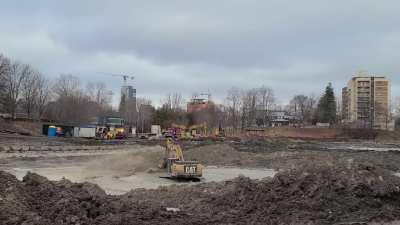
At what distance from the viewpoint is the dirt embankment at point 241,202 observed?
1105 centimetres

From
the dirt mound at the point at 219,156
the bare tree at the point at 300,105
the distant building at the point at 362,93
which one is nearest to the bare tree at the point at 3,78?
the dirt mound at the point at 219,156

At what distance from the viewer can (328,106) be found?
451ft

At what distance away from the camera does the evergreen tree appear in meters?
137

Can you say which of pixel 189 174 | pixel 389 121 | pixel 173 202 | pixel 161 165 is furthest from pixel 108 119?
pixel 389 121

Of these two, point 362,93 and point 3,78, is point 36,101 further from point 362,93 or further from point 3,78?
point 362,93

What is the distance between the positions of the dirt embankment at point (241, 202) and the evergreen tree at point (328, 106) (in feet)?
407

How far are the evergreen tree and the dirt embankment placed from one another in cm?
12415

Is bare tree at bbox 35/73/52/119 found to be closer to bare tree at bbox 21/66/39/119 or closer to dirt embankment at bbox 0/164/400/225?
bare tree at bbox 21/66/39/119

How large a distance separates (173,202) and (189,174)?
→ 1198 cm

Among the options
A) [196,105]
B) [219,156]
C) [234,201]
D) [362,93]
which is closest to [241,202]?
[234,201]

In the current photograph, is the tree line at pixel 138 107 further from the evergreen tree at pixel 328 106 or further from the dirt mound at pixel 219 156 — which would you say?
the dirt mound at pixel 219 156

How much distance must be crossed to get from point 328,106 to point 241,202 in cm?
12764

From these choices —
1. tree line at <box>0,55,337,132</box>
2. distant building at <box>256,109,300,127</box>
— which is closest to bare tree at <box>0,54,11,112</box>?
tree line at <box>0,55,337,132</box>

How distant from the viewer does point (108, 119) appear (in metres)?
78.8
